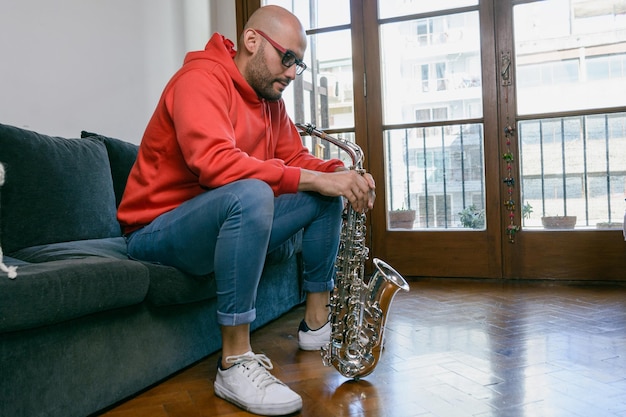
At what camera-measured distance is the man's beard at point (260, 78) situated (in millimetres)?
1866

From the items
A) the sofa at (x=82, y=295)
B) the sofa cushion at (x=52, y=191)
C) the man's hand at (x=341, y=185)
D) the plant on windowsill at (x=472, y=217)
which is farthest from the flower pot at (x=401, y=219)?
the man's hand at (x=341, y=185)

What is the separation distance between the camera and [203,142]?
5.15 ft

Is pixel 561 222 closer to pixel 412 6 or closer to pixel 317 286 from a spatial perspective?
pixel 412 6

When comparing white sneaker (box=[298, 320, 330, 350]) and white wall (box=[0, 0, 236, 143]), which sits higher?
white wall (box=[0, 0, 236, 143])

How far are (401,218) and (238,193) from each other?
2.32m

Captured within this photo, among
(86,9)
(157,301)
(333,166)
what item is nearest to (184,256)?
(157,301)

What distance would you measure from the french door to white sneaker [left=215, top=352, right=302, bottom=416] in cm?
221

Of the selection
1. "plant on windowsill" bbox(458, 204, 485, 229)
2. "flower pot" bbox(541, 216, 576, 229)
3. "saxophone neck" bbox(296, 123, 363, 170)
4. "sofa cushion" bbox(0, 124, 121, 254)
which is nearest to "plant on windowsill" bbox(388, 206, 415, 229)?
"plant on windowsill" bbox(458, 204, 485, 229)

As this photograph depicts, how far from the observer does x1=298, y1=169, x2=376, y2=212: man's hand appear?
1.64 m

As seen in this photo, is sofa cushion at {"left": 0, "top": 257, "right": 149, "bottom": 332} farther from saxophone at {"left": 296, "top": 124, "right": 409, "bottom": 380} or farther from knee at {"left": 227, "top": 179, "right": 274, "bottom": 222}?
saxophone at {"left": 296, "top": 124, "right": 409, "bottom": 380}

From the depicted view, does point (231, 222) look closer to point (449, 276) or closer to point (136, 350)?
point (136, 350)

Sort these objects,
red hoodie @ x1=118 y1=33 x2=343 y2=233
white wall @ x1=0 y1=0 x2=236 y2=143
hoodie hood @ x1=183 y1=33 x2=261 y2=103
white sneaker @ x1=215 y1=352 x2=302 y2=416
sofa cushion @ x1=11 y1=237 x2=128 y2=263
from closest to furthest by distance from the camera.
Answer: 1. white sneaker @ x1=215 y1=352 x2=302 y2=416
2. red hoodie @ x1=118 y1=33 x2=343 y2=233
3. sofa cushion @ x1=11 y1=237 x2=128 y2=263
4. hoodie hood @ x1=183 y1=33 x2=261 y2=103
5. white wall @ x1=0 y1=0 x2=236 y2=143

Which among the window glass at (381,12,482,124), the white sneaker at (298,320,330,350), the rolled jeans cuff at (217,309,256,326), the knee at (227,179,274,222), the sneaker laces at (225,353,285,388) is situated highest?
the window glass at (381,12,482,124)

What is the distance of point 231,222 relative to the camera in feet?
4.98
